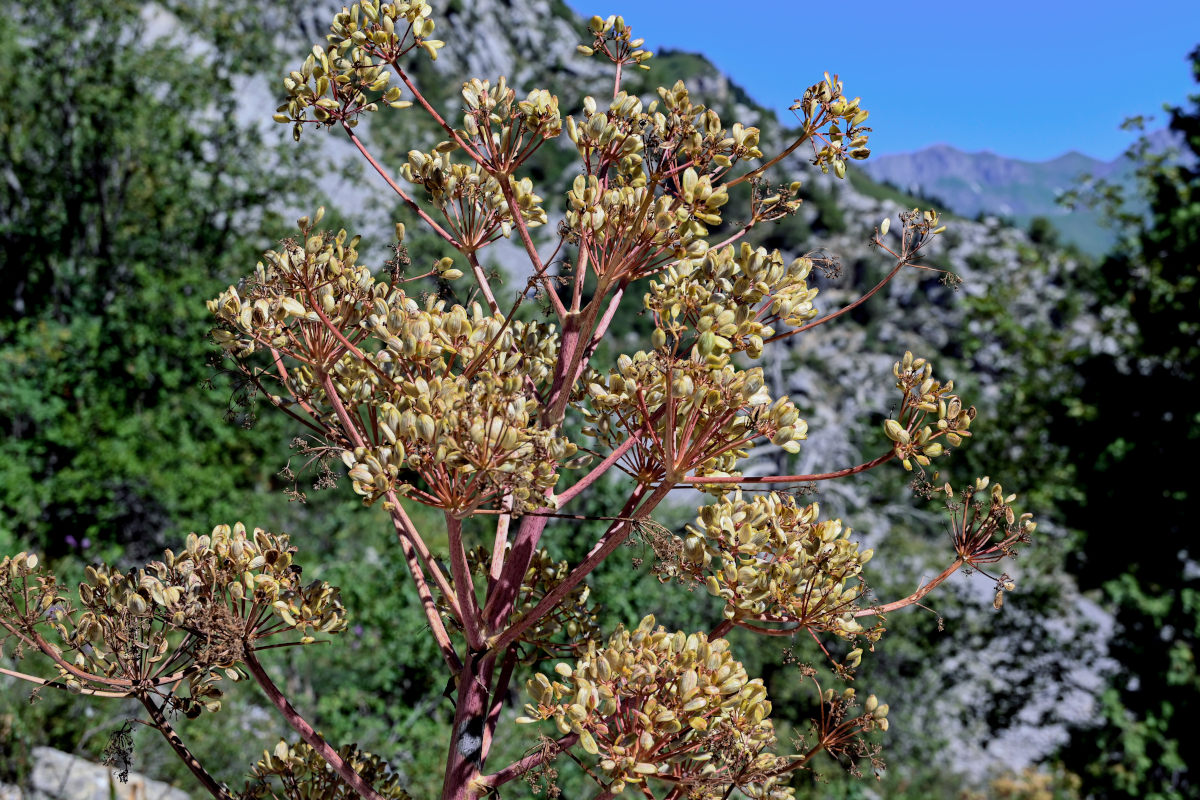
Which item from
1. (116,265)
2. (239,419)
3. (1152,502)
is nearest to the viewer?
(1152,502)

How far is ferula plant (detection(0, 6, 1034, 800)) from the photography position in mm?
1257

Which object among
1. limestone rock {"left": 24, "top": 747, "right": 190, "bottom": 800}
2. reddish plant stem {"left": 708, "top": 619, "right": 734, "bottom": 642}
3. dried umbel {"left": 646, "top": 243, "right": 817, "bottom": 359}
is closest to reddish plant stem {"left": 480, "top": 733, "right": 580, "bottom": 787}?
reddish plant stem {"left": 708, "top": 619, "right": 734, "bottom": 642}

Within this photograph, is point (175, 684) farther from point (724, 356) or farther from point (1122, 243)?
point (1122, 243)

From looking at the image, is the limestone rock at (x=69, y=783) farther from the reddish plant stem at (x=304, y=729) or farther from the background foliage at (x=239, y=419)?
the reddish plant stem at (x=304, y=729)

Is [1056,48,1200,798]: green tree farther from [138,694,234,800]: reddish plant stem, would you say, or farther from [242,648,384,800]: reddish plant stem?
[138,694,234,800]: reddish plant stem

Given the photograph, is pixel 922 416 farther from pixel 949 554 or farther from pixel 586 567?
pixel 949 554

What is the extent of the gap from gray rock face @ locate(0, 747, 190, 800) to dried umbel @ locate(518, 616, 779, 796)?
3.86 metres

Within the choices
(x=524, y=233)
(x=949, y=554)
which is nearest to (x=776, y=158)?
(x=524, y=233)

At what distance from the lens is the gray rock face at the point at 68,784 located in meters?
4.16

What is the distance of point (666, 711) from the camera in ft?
4.10

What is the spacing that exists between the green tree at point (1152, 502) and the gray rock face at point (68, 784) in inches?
337

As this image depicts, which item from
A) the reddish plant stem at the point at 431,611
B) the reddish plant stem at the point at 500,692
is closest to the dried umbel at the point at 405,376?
the reddish plant stem at the point at 431,611

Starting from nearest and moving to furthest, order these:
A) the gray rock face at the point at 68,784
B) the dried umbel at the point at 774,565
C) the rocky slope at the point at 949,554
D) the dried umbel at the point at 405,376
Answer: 1. the dried umbel at the point at 405,376
2. the dried umbel at the point at 774,565
3. the gray rock face at the point at 68,784
4. the rocky slope at the point at 949,554

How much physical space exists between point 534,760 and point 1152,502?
8851 millimetres
